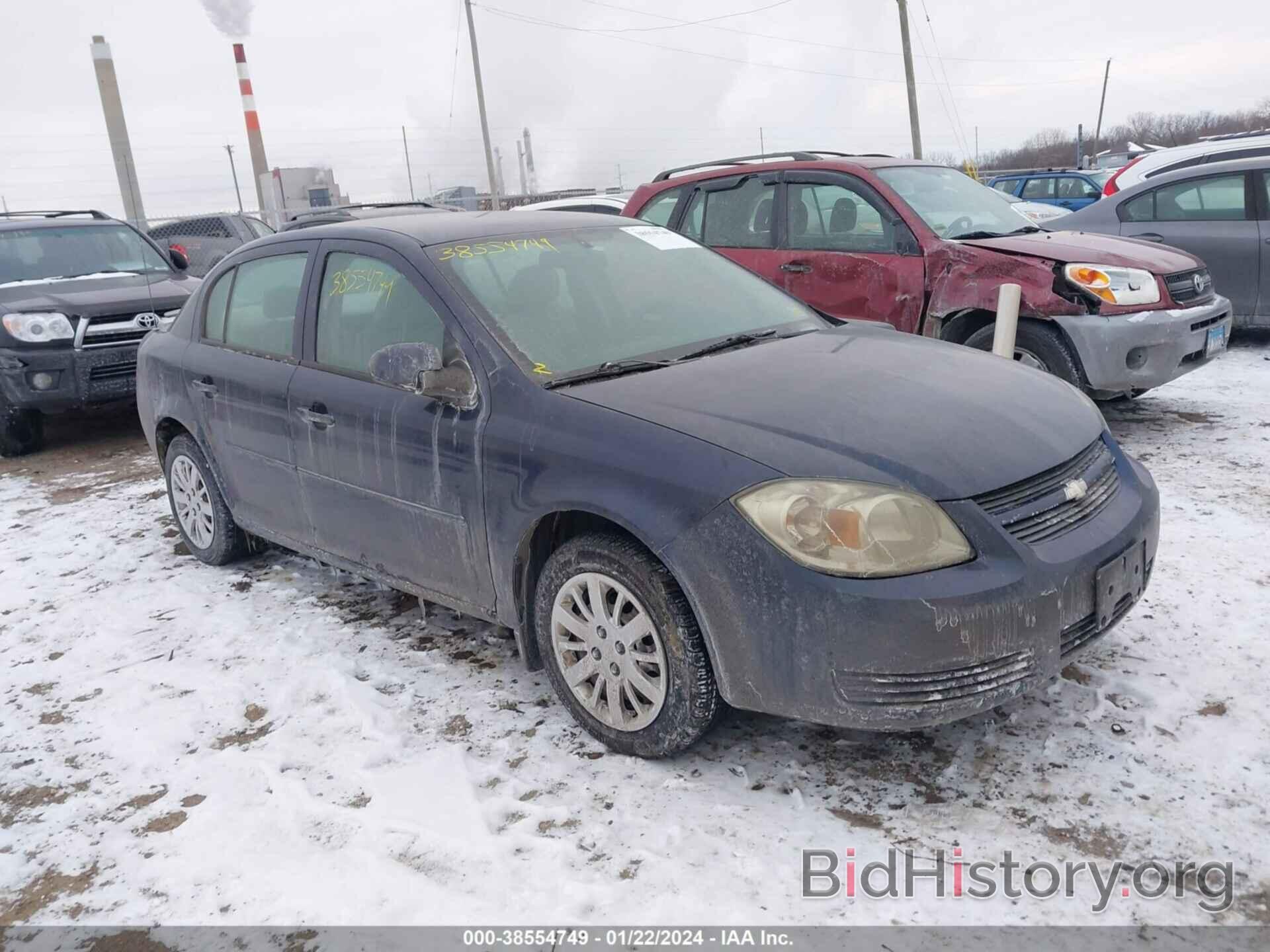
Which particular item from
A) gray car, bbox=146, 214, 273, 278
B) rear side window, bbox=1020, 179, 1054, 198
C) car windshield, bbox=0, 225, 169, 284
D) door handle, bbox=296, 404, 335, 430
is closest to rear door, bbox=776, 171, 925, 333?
door handle, bbox=296, 404, 335, 430

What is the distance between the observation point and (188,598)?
4648 millimetres

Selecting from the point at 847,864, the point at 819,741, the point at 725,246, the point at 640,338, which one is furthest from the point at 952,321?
the point at 847,864

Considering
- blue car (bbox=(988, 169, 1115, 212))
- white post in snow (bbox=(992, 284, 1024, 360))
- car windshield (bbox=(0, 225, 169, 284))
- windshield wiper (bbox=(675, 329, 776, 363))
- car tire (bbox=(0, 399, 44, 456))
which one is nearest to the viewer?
windshield wiper (bbox=(675, 329, 776, 363))

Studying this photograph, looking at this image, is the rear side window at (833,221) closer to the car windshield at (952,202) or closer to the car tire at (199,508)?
the car windshield at (952,202)

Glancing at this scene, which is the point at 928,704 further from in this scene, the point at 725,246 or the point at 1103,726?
the point at 725,246

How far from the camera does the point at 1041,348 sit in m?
5.82

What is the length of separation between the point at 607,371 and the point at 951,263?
3446 millimetres

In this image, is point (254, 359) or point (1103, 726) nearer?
point (1103, 726)

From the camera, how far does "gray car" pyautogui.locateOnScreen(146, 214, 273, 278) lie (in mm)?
12984

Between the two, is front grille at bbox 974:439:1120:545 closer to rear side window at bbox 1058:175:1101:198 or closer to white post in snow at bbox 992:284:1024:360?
white post in snow at bbox 992:284:1024:360

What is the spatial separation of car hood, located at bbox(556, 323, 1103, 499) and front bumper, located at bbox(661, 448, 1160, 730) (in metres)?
0.20

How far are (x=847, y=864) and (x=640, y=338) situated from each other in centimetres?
185

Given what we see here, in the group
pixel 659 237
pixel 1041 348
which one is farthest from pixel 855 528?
pixel 1041 348

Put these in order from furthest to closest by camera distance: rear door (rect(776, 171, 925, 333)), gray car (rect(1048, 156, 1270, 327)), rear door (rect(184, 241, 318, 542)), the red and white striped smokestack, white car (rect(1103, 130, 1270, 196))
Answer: the red and white striped smokestack, white car (rect(1103, 130, 1270, 196)), gray car (rect(1048, 156, 1270, 327)), rear door (rect(776, 171, 925, 333)), rear door (rect(184, 241, 318, 542))
